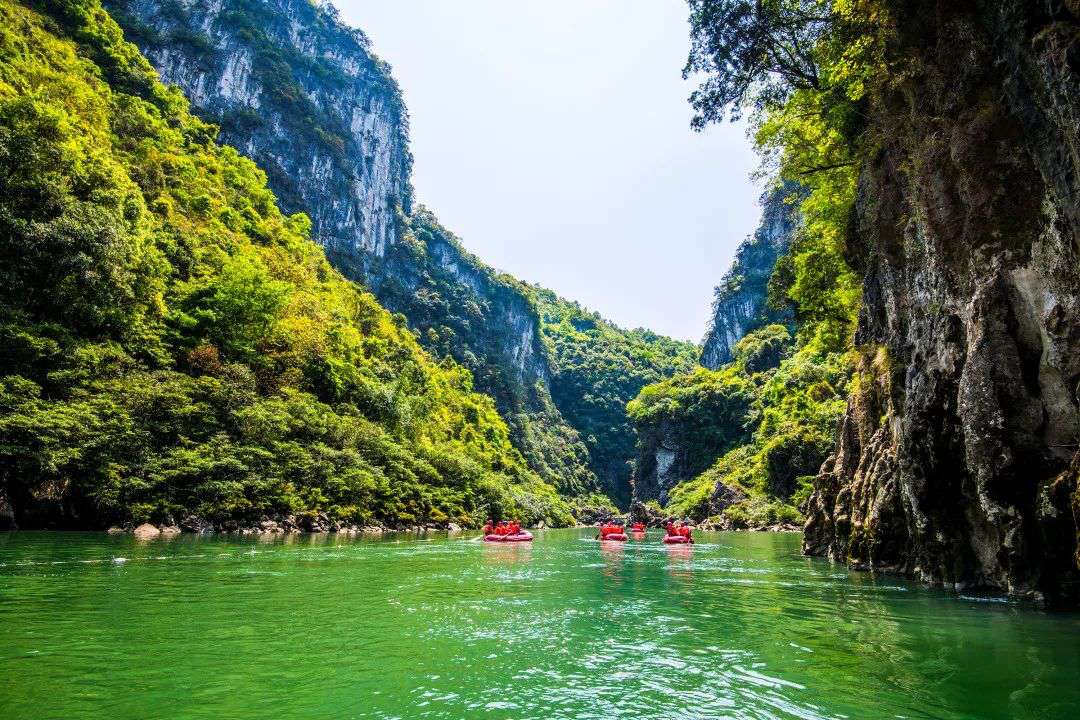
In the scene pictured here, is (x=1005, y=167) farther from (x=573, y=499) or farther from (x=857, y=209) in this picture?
(x=573, y=499)

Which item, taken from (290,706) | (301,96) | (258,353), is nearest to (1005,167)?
(290,706)

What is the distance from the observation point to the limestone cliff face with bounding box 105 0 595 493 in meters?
86.1

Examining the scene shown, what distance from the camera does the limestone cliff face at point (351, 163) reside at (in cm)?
8606

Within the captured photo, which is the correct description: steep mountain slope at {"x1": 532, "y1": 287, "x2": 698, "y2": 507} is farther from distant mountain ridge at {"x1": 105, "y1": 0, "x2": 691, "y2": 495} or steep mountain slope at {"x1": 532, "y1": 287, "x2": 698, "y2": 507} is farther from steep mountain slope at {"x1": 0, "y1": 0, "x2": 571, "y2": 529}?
steep mountain slope at {"x1": 0, "y1": 0, "x2": 571, "y2": 529}

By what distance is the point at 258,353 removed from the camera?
43312 millimetres

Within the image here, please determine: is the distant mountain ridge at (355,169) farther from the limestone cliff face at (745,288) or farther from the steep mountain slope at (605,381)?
the limestone cliff face at (745,288)

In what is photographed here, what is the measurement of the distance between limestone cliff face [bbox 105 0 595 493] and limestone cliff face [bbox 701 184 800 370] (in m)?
42.1

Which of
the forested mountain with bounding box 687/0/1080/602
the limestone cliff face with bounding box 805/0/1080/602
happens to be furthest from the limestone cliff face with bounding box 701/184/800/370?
the limestone cliff face with bounding box 805/0/1080/602

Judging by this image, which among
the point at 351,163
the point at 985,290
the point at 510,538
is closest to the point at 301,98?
the point at 351,163

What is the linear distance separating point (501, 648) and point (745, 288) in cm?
14222

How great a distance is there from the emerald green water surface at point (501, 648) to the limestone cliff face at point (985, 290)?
65.3 inches

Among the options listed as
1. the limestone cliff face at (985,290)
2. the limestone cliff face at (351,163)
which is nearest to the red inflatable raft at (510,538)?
the limestone cliff face at (985,290)

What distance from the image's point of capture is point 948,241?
516 inches

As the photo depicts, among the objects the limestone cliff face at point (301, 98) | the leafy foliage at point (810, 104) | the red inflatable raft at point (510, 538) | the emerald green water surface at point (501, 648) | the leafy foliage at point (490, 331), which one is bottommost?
the red inflatable raft at point (510, 538)
